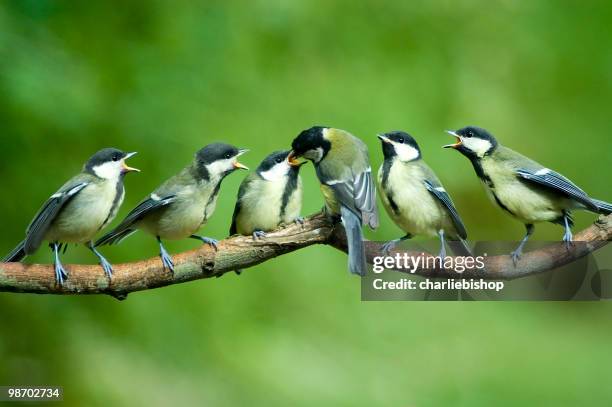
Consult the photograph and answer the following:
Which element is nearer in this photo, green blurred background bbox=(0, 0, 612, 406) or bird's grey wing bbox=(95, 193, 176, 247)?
bird's grey wing bbox=(95, 193, 176, 247)

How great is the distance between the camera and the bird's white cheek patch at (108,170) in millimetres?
1806

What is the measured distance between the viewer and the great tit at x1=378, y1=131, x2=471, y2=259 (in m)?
1.58

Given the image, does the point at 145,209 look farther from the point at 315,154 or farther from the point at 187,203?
the point at 315,154

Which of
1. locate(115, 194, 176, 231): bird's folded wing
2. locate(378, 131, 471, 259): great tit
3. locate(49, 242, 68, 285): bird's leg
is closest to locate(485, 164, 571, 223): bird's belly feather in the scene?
locate(378, 131, 471, 259): great tit

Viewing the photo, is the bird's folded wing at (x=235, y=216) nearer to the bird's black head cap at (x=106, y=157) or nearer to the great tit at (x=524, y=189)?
the bird's black head cap at (x=106, y=157)

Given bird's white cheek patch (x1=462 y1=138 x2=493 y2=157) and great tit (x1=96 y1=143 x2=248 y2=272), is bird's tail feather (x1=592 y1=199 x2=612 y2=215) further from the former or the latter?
great tit (x1=96 y1=143 x2=248 y2=272)

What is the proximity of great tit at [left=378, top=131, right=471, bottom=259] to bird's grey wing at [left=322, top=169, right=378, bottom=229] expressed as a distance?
0.13 ft

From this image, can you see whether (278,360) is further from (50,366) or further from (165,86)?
(165,86)

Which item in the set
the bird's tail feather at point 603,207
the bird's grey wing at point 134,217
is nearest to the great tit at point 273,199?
the bird's grey wing at point 134,217

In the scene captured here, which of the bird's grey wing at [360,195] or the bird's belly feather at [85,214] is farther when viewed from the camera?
the bird's belly feather at [85,214]

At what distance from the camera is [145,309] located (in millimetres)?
2736

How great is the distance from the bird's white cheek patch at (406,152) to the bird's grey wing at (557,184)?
224 mm

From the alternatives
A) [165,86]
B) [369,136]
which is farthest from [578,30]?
[165,86]

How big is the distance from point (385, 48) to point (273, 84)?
50cm
